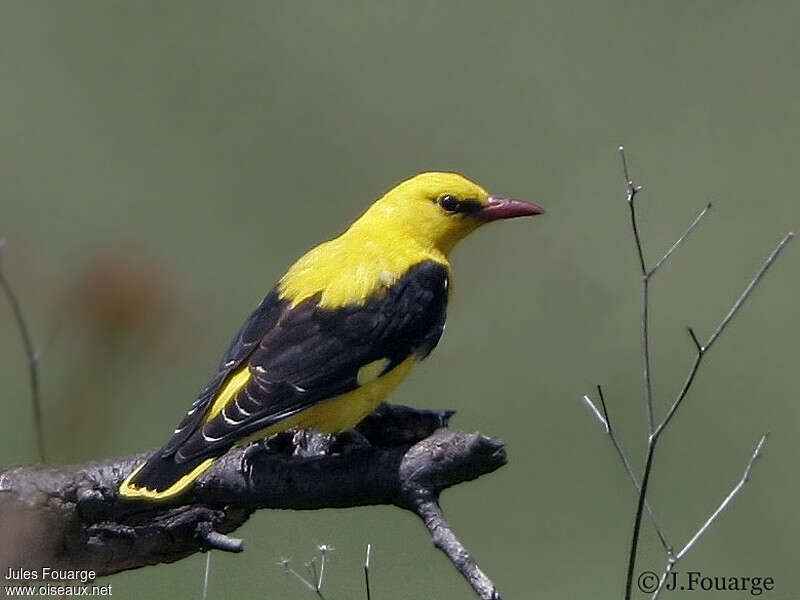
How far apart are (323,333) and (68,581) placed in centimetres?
90

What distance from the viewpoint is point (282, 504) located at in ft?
10.7

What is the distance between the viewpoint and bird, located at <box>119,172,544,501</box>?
3.35 m

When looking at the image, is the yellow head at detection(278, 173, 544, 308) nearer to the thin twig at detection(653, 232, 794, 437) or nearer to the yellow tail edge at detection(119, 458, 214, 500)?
the yellow tail edge at detection(119, 458, 214, 500)

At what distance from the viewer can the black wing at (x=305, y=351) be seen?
337 centimetres

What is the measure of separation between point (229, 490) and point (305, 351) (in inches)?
16.6

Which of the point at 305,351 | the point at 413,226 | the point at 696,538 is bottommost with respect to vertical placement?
the point at 696,538

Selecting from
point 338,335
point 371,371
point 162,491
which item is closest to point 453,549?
point 162,491

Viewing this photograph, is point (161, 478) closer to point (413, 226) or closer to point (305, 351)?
point (305, 351)

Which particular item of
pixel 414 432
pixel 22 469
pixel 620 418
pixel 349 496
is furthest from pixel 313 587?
pixel 620 418

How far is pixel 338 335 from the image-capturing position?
3.59 meters

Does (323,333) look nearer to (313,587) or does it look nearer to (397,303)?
(397,303)

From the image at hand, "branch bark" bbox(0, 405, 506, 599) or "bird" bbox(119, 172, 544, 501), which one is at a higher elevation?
"bird" bbox(119, 172, 544, 501)

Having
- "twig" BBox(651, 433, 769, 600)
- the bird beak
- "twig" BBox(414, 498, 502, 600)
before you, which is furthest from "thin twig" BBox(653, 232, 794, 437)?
the bird beak

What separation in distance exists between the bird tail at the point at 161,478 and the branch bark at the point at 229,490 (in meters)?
0.06
